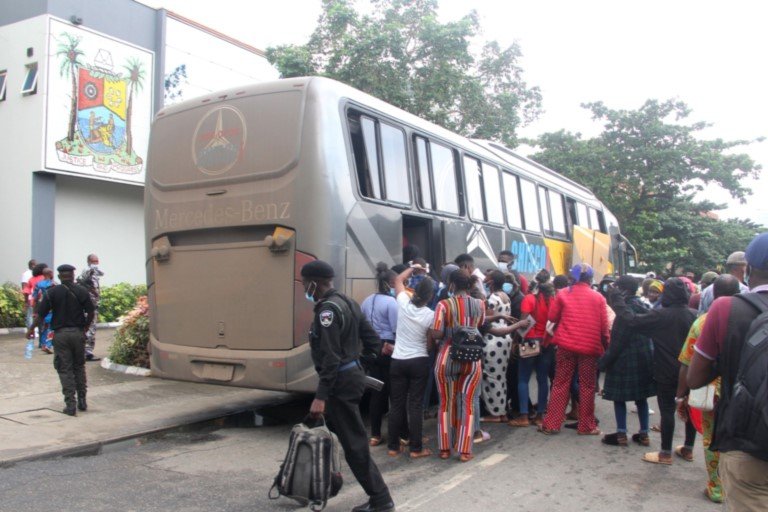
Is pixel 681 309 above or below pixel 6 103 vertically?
below

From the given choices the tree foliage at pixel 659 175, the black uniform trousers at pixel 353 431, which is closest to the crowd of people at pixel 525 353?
the black uniform trousers at pixel 353 431

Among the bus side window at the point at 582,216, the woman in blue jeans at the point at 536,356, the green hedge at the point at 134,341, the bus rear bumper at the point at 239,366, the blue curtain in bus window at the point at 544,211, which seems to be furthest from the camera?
the bus side window at the point at 582,216

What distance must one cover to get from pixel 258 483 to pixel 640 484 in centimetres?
321

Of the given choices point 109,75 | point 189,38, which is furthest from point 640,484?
point 189,38

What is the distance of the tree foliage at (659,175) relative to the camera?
26.2 metres

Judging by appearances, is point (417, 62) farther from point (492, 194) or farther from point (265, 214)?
point (265, 214)

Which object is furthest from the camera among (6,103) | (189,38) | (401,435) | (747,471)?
(189,38)

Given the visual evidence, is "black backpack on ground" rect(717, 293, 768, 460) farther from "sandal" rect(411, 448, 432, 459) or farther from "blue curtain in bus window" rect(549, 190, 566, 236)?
"blue curtain in bus window" rect(549, 190, 566, 236)

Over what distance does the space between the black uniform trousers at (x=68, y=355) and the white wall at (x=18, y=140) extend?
10647mm

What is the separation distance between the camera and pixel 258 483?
5391 millimetres

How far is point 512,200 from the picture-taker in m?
11.4

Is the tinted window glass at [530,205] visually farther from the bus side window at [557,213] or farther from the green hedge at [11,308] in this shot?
the green hedge at [11,308]

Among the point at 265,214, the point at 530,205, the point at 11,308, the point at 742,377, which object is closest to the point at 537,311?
the point at 265,214

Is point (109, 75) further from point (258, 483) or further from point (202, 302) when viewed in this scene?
point (258, 483)
